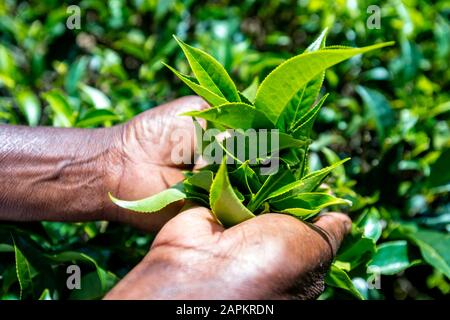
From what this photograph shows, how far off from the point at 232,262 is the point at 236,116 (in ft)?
0.86

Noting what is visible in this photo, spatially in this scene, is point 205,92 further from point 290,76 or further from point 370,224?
point 370,224

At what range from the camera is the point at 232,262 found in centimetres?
90

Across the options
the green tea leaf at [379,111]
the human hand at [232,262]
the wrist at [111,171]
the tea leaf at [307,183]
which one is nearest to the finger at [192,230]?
the human hand at [232,262]

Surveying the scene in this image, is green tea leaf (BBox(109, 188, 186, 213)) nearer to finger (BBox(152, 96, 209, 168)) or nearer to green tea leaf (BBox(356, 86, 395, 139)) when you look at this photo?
finger (BBox(152, 96, 209, 168))

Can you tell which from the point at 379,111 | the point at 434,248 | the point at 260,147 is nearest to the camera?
the point at 260,147

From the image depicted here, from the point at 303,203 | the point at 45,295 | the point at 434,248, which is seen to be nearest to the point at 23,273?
the point at 45,295

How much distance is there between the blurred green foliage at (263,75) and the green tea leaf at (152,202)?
11.3 inches

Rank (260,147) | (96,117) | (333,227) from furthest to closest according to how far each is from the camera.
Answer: (96,117), (333,227), (260,147)

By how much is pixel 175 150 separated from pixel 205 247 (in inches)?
18.4

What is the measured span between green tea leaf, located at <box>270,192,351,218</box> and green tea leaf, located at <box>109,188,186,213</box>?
0.19 metres

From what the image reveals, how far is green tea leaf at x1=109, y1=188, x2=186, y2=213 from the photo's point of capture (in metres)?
0.98

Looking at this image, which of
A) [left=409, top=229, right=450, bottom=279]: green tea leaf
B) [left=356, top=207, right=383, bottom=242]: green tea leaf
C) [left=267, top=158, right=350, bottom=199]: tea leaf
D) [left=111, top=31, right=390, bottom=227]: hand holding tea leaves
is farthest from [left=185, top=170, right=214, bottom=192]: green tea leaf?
[left=409, top=229, right=450, bottom=279]: green tea leaf

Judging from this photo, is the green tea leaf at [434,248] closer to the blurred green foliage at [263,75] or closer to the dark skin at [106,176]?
the blurred green foliage at [263,75]

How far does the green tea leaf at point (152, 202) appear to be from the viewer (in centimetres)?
98
